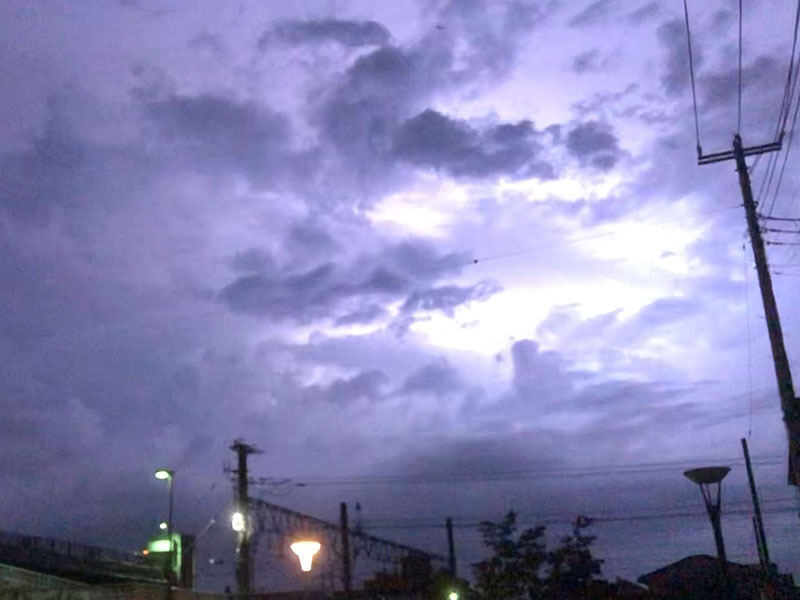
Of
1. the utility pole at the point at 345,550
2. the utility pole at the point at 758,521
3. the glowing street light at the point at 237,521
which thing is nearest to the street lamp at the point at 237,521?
the glowing street light at the point at 237,521

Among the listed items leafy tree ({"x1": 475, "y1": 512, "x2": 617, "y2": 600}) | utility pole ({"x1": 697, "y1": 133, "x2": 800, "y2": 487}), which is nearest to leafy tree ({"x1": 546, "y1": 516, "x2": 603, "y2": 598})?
leafy tree ({"x1": 475, "y1": 512, "x2": 617, "y2": 600})

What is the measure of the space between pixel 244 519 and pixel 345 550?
512 inches

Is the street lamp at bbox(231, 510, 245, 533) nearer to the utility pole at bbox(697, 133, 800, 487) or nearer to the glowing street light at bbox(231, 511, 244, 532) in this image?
the glowing street light at bbox(231, 511, 244, 532)

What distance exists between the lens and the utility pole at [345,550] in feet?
169

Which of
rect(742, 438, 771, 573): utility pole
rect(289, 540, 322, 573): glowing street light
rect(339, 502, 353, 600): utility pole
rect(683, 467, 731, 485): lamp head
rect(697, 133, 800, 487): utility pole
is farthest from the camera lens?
rect(339, 502, 353, 600): utility pole

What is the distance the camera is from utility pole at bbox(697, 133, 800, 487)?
21636 mm

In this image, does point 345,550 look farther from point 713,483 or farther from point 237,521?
point 713,483

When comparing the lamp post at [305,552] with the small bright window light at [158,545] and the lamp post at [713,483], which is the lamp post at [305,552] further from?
the small bright window light at [158,545]

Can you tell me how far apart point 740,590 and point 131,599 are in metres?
32.5

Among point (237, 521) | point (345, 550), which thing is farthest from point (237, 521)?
point (345, 550)

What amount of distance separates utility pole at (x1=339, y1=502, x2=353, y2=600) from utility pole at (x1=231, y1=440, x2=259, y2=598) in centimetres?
1097

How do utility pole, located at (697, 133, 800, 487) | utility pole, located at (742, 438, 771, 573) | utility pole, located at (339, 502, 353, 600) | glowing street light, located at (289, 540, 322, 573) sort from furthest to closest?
utility pole, located at (339, 502, 353, 600) < utility pole, located at (742, 438, 771, 573) < utility pole, located at (697, 133, 800, 487) < glowing street light, located at (289, 540, 322, 573)

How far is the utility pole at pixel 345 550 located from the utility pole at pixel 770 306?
108ft

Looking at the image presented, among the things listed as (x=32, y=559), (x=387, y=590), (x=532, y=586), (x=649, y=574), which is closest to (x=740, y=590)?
(x=649, y=574)
